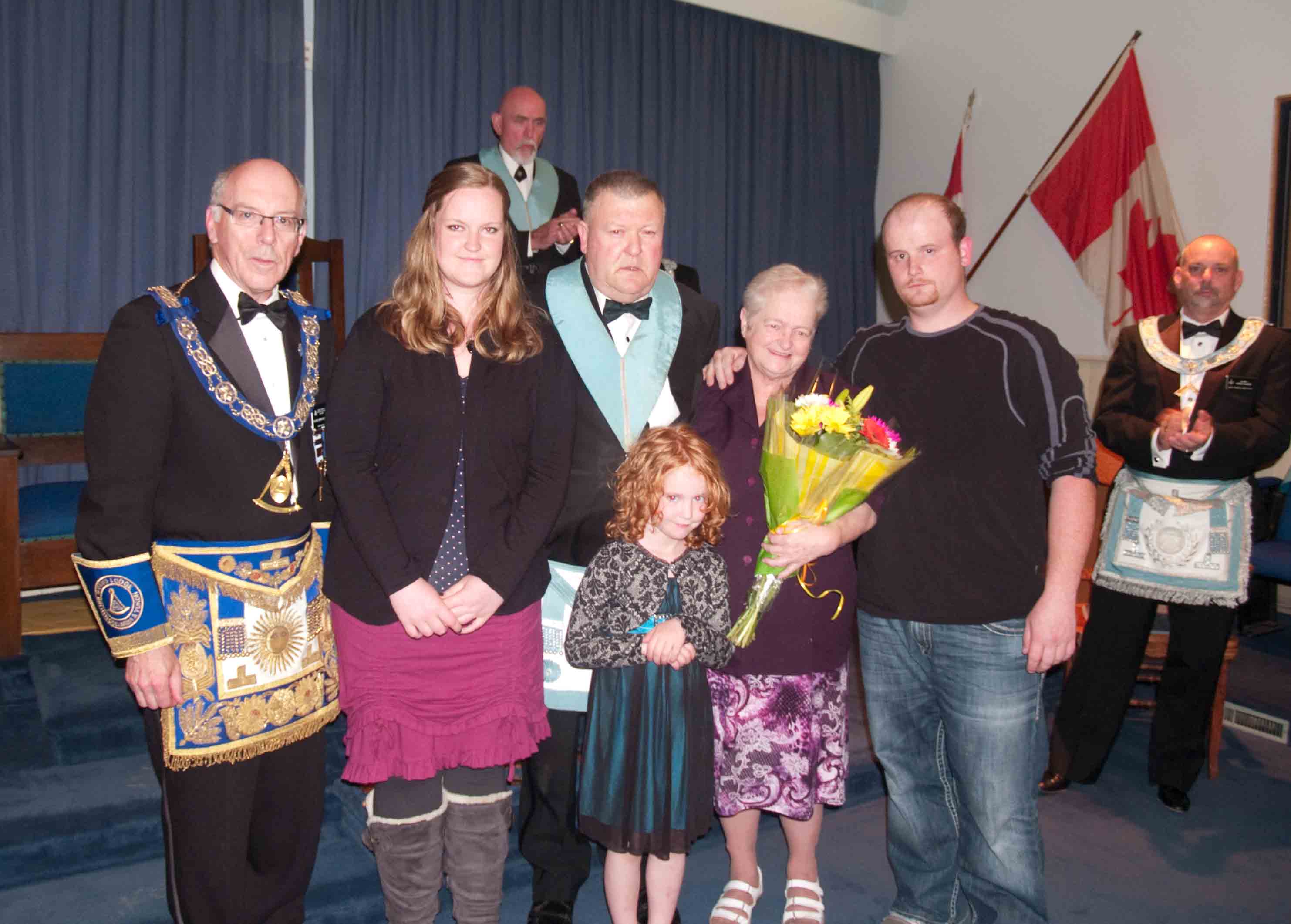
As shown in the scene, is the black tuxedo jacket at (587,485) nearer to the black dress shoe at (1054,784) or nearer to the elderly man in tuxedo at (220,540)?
the elderly man in tuxedo at (220,540)

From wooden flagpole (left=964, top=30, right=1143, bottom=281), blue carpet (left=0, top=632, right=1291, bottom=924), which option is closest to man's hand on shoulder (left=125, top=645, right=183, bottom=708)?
blue carpet (left=0, top=632, right=1291, bottom=924)

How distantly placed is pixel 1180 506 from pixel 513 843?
2374 millimetres

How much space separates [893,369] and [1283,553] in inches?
129

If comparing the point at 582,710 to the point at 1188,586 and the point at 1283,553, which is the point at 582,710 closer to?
the point at 1188,586

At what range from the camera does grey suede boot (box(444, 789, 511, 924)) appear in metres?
1.95

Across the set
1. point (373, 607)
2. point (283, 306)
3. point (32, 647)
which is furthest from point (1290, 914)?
point (32, 647)

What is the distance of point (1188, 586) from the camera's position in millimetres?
3172

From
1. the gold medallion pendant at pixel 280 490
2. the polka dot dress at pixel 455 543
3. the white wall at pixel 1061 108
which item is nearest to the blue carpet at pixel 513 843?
the polka dot dress at pixel 455 543

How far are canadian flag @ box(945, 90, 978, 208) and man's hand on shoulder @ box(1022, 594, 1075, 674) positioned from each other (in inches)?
202

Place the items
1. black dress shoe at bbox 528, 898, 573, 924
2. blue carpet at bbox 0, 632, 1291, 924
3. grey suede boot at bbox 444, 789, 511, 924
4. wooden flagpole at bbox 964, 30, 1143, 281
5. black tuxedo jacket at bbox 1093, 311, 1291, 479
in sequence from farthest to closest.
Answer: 1. wooden flagpole at bbox 964, 30, 1143, 281
2. black tuxedo jacket at bbox 1093, 311, 1291, 479
3. blue carpet at bbox 0, 632, 1291, 924
4. black dress shoe at bbox 528, 898, 573, 924
5. grey suede boot at bbox 444, 789, 511, 924

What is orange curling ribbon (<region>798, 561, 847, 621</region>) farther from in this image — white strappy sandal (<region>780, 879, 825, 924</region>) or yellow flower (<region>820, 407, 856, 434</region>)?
white strappy sandal (<region>780, 879, 825, 924</region>)

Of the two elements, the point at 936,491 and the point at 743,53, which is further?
the point at 743,53

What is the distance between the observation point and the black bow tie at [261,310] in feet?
5.82

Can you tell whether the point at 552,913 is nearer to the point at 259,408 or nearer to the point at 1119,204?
the point at 259,408
